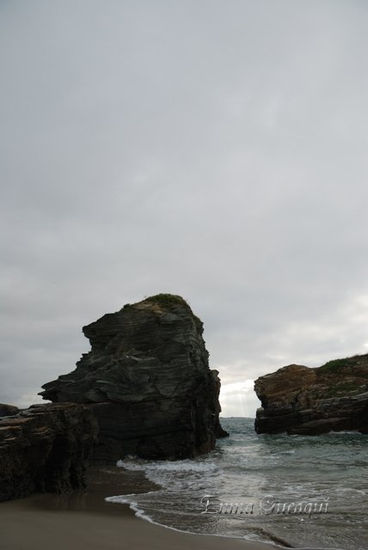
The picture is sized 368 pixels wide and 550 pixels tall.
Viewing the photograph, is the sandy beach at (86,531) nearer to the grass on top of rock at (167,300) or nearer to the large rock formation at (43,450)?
the large rock formation at (43,450)

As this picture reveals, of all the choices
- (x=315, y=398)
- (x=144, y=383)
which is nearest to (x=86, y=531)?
(x=144, y=383)

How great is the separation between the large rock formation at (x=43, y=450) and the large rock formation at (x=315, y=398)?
38.5 m

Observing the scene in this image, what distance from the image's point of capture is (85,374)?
95.3 feet

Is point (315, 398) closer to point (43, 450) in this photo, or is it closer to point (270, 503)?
point (270, 503)

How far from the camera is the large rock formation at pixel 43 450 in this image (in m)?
11.9

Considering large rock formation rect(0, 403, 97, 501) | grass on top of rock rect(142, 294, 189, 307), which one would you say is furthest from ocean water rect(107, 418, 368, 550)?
grass on top of rock rect(142, 294, 189, 307)

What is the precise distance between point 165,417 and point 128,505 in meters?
16.4

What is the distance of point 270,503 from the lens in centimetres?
1123

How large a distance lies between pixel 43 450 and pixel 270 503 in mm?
6712

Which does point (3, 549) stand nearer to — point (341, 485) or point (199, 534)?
point (199, 534)

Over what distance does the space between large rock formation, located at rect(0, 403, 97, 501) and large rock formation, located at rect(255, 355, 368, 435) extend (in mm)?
38456

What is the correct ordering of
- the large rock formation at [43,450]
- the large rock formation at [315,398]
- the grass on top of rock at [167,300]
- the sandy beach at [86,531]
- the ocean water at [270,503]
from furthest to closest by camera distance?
the large rock formation at [315,398], the grass on top of rock at [167,300], the large rock formation at [43,450], the ocean water at [270,503], the sandy beach at [86,531]

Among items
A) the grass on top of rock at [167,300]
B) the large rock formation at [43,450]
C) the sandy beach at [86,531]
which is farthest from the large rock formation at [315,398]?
the sandy beach at [86,531]

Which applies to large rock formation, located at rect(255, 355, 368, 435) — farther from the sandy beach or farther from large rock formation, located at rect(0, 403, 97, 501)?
the sandy beach
